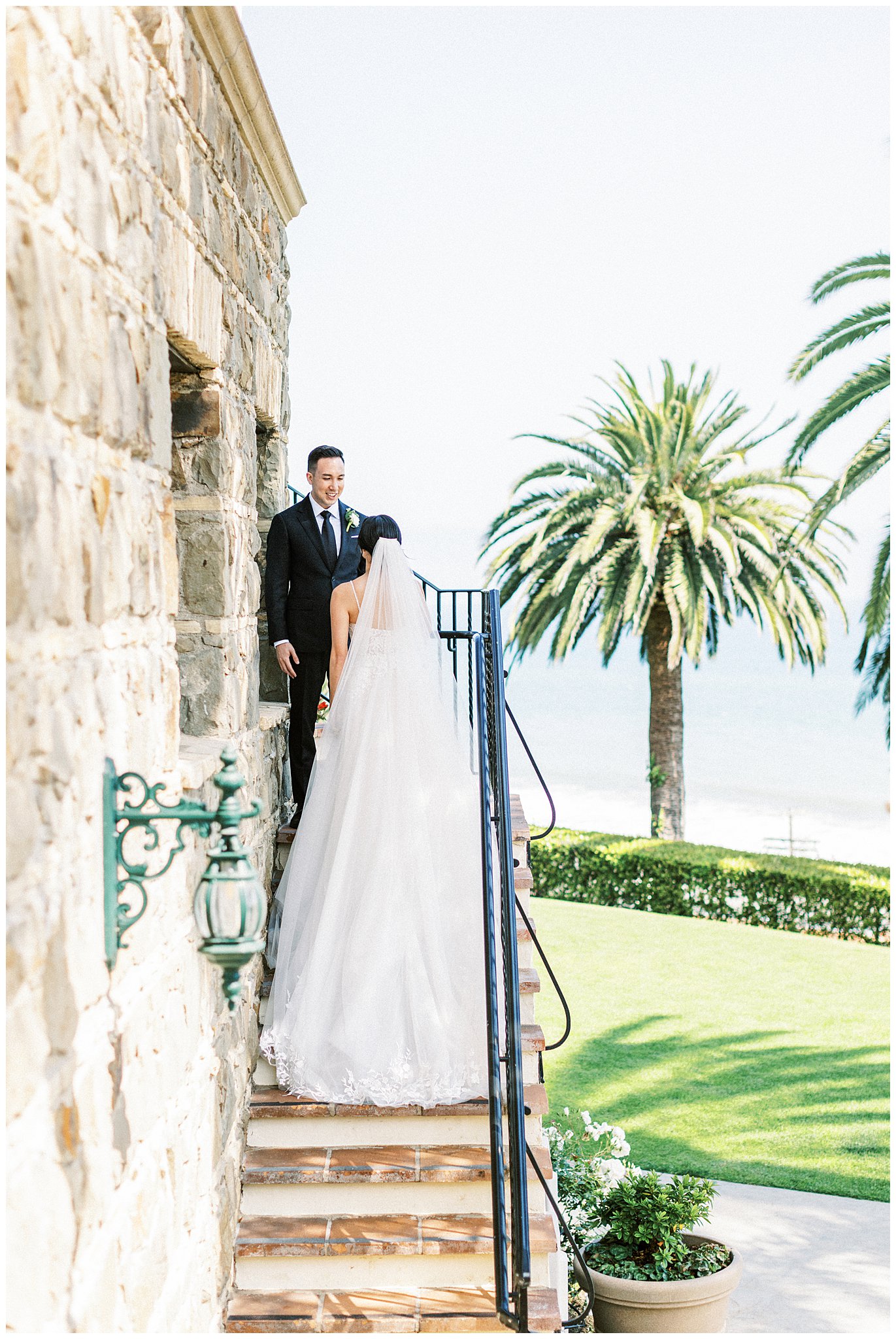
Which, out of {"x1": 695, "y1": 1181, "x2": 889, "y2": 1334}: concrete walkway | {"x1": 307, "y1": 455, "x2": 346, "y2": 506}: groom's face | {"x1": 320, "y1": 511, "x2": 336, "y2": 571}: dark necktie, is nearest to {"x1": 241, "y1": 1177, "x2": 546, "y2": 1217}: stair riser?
{"x1": 695, "y1": 1181, "x2": 889, "y2": 1334}: concrete walkway

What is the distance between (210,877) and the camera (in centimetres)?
244

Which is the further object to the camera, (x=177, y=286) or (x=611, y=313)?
(x=611, y=313)

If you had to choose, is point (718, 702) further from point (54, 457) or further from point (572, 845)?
point (54, 457)

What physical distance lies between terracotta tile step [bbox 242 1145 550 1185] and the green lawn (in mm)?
4410

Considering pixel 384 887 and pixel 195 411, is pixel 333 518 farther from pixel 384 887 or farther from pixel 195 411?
pixel 384 887

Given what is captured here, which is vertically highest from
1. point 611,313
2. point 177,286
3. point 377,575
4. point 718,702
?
point 611,313

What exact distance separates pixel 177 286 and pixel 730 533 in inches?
500

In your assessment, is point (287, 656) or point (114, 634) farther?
point (287, 656)

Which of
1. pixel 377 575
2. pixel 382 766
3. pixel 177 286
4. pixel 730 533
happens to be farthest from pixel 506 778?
pixel 730 533

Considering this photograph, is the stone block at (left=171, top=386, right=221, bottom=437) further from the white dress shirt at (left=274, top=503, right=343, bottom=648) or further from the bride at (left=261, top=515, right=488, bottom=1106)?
the white dress shirt at (left=274, top=503, right=343, bottom=648)

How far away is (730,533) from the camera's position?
48.9ft

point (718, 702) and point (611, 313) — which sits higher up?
point (611, 313)

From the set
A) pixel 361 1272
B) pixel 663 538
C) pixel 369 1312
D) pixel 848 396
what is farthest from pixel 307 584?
pixel 663 538

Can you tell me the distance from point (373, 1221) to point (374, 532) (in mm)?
2788
